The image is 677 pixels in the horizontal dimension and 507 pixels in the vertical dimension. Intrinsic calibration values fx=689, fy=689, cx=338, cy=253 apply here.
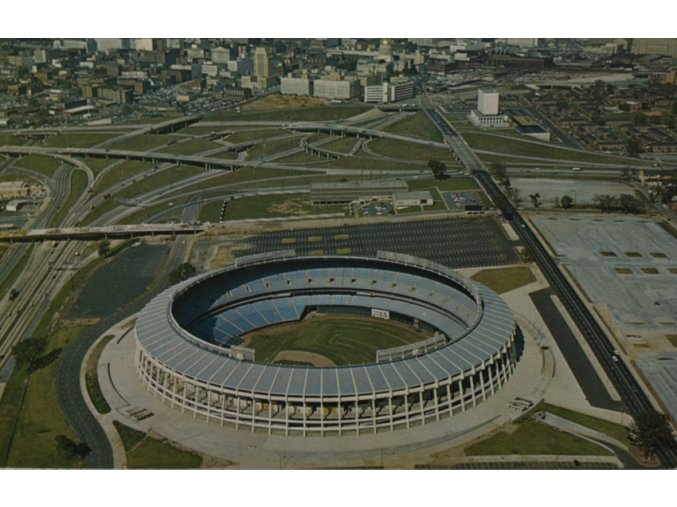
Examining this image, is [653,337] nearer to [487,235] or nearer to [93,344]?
[487,235]

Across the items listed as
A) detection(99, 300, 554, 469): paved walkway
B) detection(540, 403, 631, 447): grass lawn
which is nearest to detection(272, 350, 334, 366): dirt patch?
detection(99, 300, 554, 469): paved walkway

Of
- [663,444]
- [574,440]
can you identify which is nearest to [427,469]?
[574,440]

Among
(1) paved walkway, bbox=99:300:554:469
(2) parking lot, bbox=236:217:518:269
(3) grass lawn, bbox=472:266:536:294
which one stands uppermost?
(2) parking lot, bbox=236:217:518:269

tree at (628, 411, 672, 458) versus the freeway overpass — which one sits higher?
the freeway overpass

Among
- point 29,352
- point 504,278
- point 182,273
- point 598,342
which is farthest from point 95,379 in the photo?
point 504,278

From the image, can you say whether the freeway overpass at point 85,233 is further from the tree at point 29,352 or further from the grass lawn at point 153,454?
the grass lawn at point 153,454

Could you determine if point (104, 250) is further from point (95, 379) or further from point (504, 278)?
point (504, 278)

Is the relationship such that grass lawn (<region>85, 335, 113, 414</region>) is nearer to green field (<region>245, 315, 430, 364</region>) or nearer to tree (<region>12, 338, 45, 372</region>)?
tree (<region>12, 338, 45, 372</region>)

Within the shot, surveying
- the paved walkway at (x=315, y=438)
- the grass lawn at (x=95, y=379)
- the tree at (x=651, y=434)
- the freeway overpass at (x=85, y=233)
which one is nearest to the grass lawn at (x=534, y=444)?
the paved walkway at (x=315, y=438)
